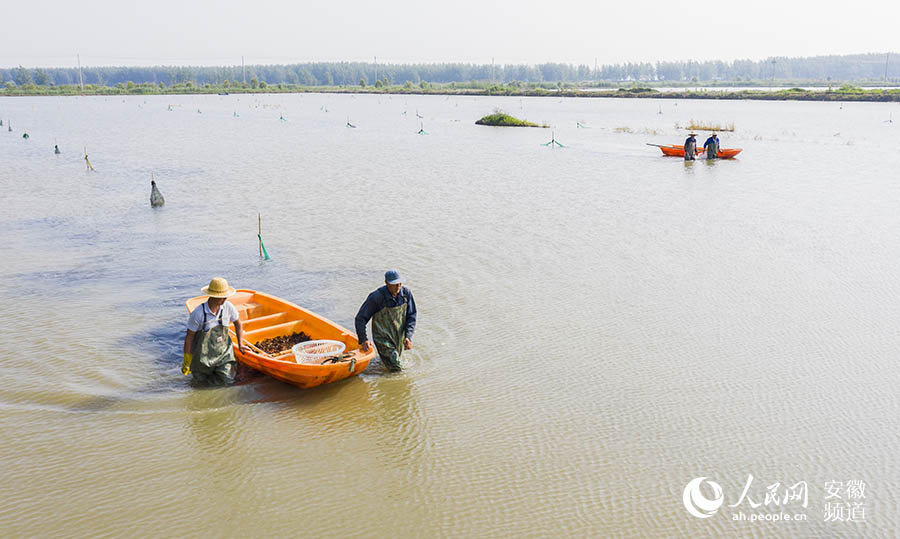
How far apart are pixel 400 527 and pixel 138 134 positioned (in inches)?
1669

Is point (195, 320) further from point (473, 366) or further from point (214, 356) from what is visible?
point (473, 366)

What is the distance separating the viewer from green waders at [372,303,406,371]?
8.05 metres

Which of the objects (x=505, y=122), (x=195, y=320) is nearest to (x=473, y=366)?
(x=195, y=320)

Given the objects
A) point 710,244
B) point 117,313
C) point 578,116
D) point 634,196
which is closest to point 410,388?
point 117,313

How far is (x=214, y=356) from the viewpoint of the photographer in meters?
7.84

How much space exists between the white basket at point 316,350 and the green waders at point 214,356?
0.76m

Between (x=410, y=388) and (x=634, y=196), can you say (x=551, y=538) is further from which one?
(x=634, y=196)

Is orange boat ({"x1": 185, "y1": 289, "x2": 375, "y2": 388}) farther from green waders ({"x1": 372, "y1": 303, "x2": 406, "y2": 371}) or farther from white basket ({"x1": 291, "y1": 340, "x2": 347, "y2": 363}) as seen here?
green waders ({"x1": 372, "y1": 303, "x2": 406, "y2": 371})

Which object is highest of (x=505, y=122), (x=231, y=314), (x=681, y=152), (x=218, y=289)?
(x=505, y=122)

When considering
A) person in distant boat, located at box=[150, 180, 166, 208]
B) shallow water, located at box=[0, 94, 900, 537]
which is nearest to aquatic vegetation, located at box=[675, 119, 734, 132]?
shallow water, located at box=[0, 94, 900, 537]

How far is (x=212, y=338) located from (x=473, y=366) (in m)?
3.21

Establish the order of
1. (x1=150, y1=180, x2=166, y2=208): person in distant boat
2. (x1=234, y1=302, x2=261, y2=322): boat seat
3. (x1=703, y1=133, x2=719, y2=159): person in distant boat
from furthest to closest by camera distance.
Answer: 1. (x1=703, y1=133, x2=719, y2=159): person in distant boat
2. (x1=150, y1=180, x2=166, y2=208): person in distant boat
3. (x1=234, y1=302, x2=261, y2=322): boat seat

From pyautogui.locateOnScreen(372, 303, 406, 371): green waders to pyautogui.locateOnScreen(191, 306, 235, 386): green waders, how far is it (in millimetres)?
1709

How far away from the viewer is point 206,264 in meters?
13.6
